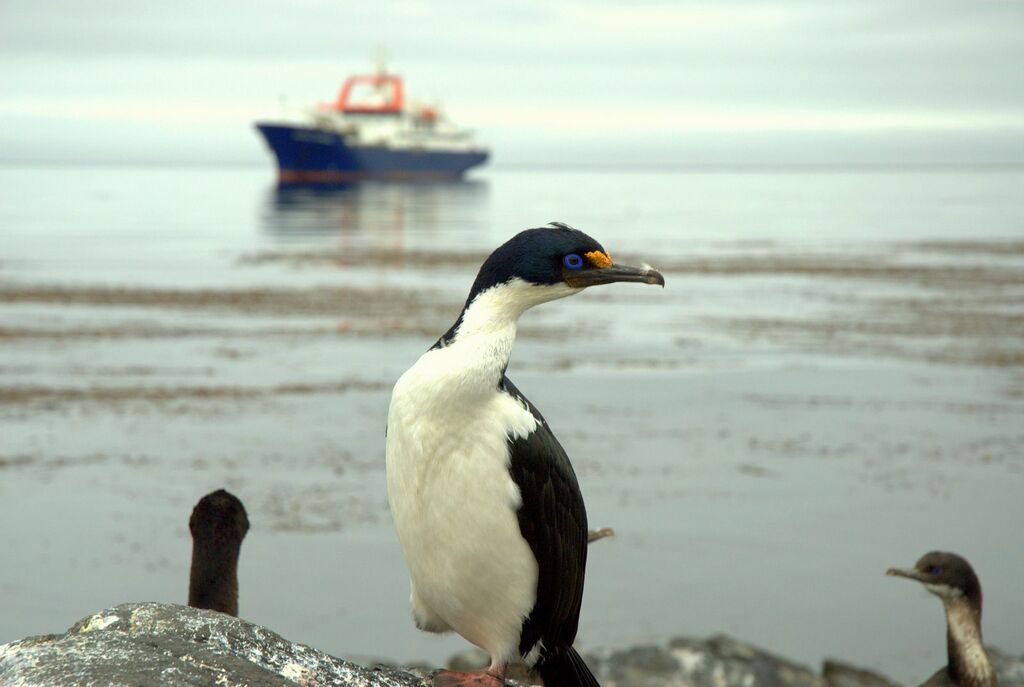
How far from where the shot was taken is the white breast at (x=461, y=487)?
330 centimetres

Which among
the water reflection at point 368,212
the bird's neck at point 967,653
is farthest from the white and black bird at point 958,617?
the water reflection at point 368,212

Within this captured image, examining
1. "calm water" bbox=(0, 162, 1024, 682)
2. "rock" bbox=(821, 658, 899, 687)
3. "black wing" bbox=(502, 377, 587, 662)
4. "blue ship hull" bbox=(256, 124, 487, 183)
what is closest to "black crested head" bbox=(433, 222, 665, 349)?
"black wing" bbox=(502, 377, 587, 662)

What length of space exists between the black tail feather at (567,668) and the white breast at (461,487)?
24 cm

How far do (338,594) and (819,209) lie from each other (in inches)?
2625

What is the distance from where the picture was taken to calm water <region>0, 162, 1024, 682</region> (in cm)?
814

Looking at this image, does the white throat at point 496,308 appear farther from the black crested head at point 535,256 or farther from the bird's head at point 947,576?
the bird's head at point 947,576

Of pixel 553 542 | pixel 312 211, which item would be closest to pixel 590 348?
pixel 553 542

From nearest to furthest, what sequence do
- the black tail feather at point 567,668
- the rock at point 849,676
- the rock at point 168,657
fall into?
the rock at point 168,657 → the black tail feather at point 567,668 → the rock at point 849,676

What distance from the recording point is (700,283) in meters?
27.3

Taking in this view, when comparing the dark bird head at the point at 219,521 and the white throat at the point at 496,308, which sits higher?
the white throat at the point at 496,308

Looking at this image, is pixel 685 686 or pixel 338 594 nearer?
pixel 685 686

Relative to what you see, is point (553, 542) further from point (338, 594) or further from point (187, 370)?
point (187, 370)

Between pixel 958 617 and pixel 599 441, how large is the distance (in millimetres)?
6003

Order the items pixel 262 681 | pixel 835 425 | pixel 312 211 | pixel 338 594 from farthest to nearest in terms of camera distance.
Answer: pixel 312 211 < pixel 835 425 < pixel 338 594 < pixel 262 681
